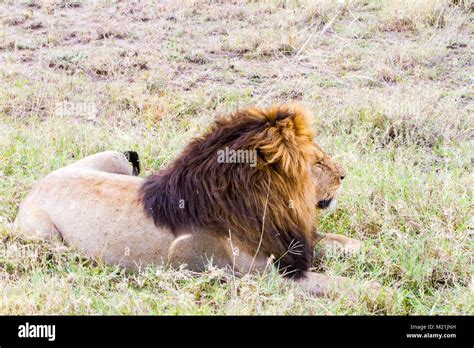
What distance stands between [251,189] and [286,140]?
292 millimetres

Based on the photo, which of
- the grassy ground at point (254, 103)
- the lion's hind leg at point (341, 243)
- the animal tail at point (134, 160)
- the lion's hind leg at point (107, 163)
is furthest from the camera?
the animal tail at point (134, 160)

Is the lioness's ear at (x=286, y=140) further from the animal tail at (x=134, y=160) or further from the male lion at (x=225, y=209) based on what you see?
the animal tail at (x=134, y=160)

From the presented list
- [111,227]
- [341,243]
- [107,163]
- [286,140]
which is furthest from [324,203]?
[107,163]

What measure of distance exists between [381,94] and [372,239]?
2.34m

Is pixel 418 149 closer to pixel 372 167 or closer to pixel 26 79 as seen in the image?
pixel 372 167

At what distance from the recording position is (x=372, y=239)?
400cm

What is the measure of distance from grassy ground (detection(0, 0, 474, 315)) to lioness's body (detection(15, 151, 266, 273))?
3.7 inches

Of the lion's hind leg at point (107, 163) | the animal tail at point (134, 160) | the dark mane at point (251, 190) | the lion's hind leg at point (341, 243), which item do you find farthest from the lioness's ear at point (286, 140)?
the animal tail at point (134, 160)

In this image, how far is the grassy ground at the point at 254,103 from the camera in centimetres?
335

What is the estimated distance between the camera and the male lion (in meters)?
3.39

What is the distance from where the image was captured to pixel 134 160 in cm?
461

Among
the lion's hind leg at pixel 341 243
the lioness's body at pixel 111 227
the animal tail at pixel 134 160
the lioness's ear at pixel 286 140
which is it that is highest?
the lioness's ear at pixel 286 140

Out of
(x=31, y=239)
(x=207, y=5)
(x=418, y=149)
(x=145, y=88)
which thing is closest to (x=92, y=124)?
(x=145, y=88)

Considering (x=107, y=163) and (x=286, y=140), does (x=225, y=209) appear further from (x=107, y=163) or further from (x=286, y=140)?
(x=107, y=163)
